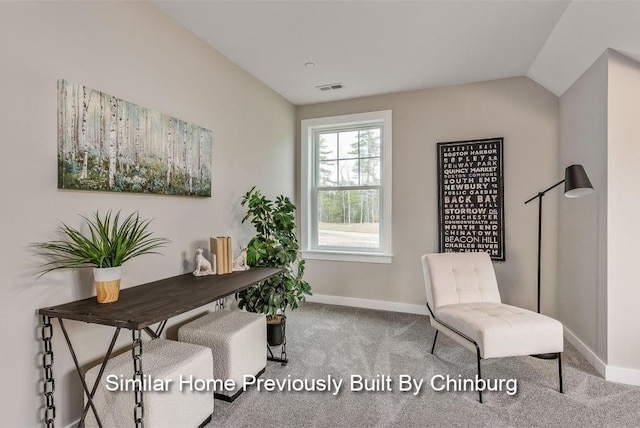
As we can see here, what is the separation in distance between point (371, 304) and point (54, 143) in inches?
130

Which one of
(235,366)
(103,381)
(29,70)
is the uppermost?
(29,70)

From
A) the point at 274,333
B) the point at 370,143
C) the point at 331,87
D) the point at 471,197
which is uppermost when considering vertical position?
the point at 331,87

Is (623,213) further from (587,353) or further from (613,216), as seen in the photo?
(587,353)

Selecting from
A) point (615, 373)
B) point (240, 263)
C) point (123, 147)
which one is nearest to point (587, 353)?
point (615, 373)

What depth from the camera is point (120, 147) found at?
76.2 inches

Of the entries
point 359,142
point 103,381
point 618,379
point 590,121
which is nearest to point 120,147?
point 103,381

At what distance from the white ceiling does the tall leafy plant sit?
1.29 metres

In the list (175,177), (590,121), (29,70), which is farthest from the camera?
(590,121)

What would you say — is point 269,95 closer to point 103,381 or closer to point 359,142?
point 359,142

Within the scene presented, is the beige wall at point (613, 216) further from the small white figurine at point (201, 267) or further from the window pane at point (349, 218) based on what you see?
the small white figurine at point (201, 267)

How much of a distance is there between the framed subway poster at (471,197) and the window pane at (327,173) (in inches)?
49.4

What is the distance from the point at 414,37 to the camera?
2.55 metres

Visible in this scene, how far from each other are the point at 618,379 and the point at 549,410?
0.76m

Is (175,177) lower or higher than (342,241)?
higher
